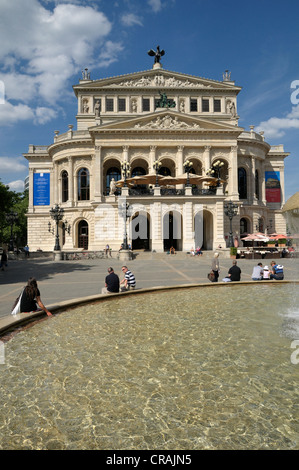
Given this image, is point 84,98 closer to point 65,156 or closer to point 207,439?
point 65,156

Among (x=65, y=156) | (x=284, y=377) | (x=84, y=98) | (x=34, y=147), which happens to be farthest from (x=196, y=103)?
(x=284, y=377)

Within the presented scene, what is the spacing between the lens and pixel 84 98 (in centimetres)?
4872

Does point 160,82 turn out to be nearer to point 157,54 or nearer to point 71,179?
point 157,54

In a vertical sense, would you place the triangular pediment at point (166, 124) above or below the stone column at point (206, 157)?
above

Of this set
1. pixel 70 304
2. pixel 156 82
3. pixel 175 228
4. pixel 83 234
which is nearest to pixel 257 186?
pixel 175 228

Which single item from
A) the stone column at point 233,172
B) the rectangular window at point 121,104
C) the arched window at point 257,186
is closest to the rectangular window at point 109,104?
the rectangular window at point 121,104

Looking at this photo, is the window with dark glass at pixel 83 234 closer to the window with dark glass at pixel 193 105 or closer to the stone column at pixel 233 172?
the stone column at pixel 233 172

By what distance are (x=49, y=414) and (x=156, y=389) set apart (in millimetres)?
1339

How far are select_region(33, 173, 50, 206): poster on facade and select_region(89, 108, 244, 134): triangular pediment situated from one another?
1330cm

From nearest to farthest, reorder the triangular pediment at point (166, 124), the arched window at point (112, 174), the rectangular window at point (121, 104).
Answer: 1. the triangular pediment at point (166, 124)
2. the arched window at point (112, 174)
3. the rectangular window at point (121, 104)

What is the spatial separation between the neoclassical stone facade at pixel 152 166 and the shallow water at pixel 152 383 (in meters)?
27.7

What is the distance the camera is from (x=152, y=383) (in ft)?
13.7

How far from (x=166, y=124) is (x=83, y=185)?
14.6 metres

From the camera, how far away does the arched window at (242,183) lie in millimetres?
46406
